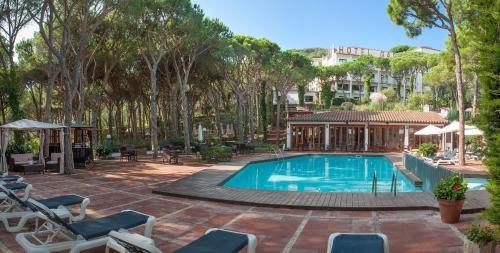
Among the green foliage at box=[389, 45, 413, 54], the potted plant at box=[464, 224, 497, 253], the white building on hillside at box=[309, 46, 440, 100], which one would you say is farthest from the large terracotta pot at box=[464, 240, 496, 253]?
the green foliage at box=[389, 45, 413, 54]

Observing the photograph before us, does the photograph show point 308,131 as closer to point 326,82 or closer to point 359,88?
point 326,82

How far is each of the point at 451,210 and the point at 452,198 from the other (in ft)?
0.68

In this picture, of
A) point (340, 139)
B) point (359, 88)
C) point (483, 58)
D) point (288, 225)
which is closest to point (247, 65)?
point (340, 139)

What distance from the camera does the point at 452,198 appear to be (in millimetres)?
5723

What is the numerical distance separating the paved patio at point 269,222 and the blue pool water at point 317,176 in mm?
3722

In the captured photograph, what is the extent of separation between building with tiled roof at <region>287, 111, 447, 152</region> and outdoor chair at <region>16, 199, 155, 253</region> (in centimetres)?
2243

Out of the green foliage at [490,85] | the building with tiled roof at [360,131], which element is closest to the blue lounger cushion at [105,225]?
the green foliage at [490,85]

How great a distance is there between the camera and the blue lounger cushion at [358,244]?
3.64m

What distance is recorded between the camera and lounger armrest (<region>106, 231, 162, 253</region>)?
3.47m

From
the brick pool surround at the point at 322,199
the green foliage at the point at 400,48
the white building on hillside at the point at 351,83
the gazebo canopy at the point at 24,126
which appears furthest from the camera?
the green foliage at the point at 400,48

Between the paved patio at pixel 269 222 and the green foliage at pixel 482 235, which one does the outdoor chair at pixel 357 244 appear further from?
the green foliage at pixel 482 235

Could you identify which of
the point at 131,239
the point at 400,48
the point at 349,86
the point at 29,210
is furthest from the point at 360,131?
the point at 400,48

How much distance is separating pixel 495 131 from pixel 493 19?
1.18 m

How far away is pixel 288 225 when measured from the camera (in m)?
6.02
